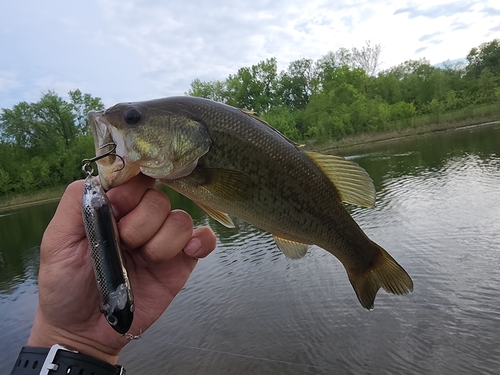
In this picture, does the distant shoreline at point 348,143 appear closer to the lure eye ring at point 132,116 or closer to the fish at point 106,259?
the lure eye ring at point 132,116

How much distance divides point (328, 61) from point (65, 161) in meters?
63.0

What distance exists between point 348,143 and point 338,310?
174 ft

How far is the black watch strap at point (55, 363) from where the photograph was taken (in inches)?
89.2

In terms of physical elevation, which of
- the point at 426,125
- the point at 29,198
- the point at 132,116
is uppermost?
the point at 132,116

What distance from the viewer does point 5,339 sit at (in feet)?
42.5

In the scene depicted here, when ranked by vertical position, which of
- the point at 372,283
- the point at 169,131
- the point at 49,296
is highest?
the point at 169,131

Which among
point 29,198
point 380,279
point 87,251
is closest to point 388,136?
point 29,198

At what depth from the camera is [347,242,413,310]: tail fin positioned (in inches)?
111

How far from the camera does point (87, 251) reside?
8.00 ft

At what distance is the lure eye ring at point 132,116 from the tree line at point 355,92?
62.3 metres

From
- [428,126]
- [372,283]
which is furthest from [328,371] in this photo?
[428,126]

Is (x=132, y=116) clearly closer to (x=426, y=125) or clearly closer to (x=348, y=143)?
(x=348, y=143)

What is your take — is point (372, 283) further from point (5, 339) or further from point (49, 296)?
point (5, 339)

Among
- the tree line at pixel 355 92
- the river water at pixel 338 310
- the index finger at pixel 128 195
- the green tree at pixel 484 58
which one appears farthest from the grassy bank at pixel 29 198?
the green tree at pixel 484 58
